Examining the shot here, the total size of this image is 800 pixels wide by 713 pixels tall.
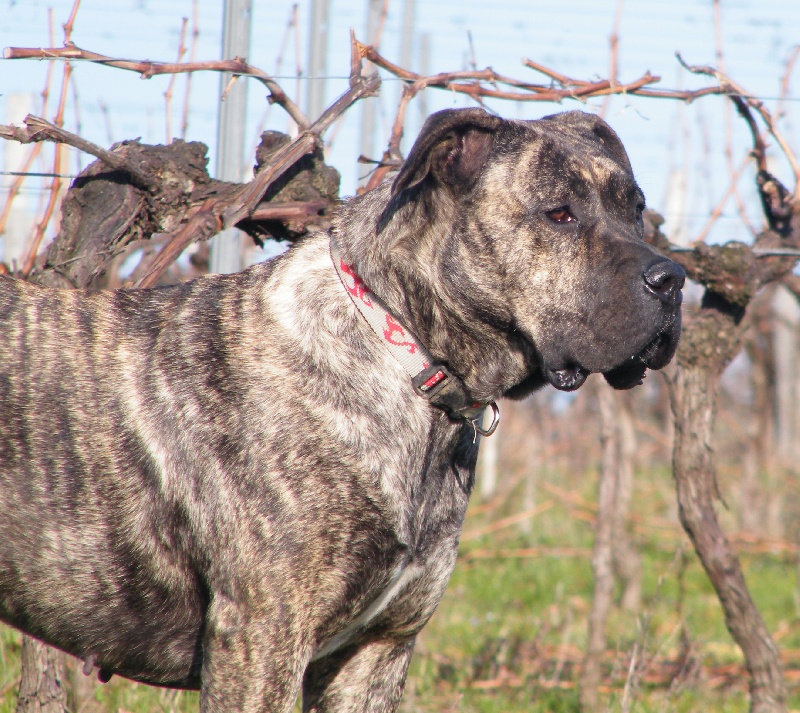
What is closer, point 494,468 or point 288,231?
point 288,231

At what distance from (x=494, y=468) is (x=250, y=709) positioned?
6.96 metres

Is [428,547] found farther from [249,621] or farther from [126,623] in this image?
[126,623]

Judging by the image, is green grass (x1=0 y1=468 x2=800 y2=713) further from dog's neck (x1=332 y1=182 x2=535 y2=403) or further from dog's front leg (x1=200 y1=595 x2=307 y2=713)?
dog's neck (x1=332 y1=182 x2=535 y2=403)

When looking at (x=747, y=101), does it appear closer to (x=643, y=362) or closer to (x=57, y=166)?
(x=643, y=362)

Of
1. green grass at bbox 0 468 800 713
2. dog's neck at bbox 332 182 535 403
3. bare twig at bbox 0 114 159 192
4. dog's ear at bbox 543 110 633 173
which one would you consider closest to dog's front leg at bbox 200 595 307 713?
dog's neck at bbox 332 182 535 403

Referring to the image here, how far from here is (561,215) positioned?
2.72m

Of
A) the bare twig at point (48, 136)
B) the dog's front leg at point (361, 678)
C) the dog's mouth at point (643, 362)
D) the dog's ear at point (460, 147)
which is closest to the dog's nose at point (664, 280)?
the dog's mouth at point (643, 362)

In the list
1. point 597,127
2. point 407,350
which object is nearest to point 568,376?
point 407,350

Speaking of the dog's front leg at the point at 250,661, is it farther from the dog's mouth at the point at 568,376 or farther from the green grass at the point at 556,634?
the green grass at the point at 556,634

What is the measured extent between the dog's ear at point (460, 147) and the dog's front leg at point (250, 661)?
1.23m

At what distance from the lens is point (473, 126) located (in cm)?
277

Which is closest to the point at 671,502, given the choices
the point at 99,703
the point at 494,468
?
the point at 494,468

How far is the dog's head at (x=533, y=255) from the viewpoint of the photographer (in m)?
2.62

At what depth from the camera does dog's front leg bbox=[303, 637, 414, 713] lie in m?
2.87
